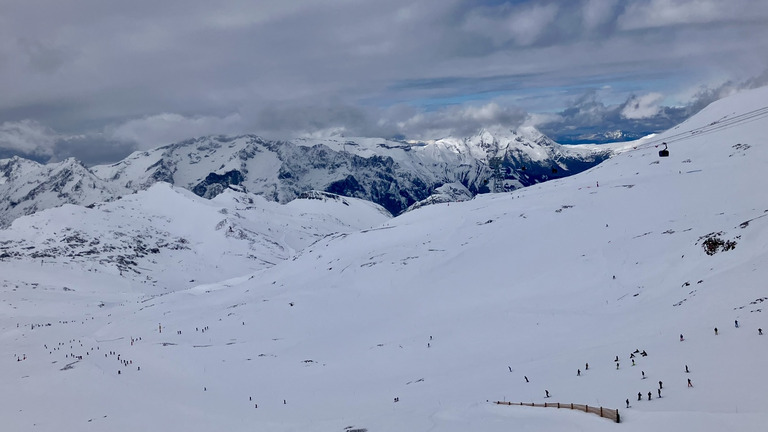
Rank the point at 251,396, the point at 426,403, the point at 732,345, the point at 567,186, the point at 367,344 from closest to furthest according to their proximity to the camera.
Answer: the point at 732,345, the point at 426,403, the point at 251,396, the point at 367,344, the point at 567,186

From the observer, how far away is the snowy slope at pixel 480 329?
2778 cm

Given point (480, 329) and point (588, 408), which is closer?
point (588, 408)

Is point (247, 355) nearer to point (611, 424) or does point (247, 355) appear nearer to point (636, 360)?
point (636, 360)

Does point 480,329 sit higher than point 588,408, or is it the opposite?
point 480,329

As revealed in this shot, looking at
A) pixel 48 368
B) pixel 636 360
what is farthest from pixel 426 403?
pixel 48 368

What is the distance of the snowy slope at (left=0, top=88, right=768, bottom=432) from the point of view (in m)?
27.8

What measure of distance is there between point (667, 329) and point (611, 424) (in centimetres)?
1631

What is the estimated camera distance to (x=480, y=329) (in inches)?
2030

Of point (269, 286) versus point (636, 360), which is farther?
point (269, 286)

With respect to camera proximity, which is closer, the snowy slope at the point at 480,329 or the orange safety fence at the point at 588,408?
the orange safety fence at the point at 588,408

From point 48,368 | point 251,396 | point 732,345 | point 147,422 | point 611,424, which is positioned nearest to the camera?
point 611,424

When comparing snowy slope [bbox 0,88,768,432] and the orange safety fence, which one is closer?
the orange safety fence

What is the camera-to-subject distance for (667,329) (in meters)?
34.5

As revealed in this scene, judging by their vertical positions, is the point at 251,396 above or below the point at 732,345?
below
